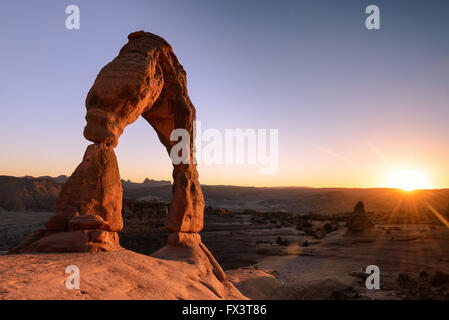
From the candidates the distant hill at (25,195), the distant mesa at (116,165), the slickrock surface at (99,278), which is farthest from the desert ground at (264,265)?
the distant hill at (25,195)

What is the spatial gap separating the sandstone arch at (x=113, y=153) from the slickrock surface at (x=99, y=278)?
2.29ft

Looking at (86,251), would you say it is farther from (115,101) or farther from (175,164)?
(175,164)

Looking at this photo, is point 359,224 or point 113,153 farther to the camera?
point 359,224

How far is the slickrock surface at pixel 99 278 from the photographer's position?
9.48ft

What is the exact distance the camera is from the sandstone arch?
5012mm

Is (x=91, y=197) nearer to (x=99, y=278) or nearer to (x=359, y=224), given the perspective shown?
(x=99, y=278)

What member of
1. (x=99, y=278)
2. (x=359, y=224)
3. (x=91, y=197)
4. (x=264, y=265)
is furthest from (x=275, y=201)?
(x=99, y=278)

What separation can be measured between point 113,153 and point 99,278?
3.08 meters

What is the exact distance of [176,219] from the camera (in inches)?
297

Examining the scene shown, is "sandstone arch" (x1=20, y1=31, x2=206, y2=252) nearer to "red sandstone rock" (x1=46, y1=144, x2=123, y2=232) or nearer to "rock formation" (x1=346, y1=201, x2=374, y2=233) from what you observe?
"red sandstone rock" (x1=46, y1=144, x2=123, y2=232)

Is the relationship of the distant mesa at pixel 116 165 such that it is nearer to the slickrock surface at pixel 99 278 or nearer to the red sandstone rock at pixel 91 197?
the red sandstone rock at pixel 91 197

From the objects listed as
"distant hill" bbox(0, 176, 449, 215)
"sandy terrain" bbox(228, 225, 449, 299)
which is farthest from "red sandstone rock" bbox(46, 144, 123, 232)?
"distant hill" bbox(0, 176, 449, 215)

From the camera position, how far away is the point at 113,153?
6.03m

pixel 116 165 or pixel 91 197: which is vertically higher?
pixel 116 165
